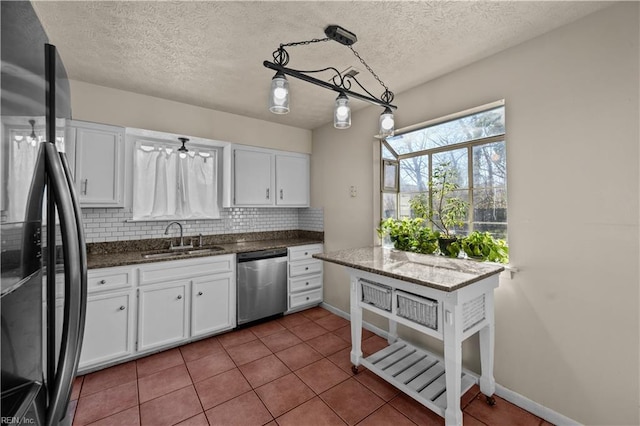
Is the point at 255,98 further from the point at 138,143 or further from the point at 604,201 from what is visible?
the point at 604,201

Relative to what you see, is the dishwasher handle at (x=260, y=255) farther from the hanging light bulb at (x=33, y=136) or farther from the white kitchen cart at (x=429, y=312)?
the hanging light bulb at (x=33, y=136)

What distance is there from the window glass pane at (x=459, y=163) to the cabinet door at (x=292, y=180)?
6.70 feet

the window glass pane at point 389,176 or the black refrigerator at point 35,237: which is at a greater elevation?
the window glass pane at point 389,176

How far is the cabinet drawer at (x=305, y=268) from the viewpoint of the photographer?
365cm

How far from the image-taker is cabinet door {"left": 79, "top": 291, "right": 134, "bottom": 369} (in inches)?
92.8

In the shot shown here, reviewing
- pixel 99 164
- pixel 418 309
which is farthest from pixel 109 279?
pixel 418 309

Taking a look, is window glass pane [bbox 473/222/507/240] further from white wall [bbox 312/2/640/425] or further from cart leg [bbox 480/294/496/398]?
cart leg [bbox 480/294/496/398]

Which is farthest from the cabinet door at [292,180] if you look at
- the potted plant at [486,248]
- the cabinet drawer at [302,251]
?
the potted plant at [486,248]

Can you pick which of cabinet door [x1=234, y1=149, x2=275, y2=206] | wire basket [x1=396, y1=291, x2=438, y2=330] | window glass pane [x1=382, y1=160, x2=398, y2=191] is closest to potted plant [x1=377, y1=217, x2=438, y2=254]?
window glass pane [x1=382, y1=160, x2=398, y2=191]

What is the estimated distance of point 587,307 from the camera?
1755 mm

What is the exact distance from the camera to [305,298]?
3.78m

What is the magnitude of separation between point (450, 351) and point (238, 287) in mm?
2254

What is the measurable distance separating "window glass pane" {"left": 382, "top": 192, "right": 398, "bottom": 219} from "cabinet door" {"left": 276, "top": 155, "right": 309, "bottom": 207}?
4.35 feet

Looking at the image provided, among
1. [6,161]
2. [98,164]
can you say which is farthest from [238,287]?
[6,161]
